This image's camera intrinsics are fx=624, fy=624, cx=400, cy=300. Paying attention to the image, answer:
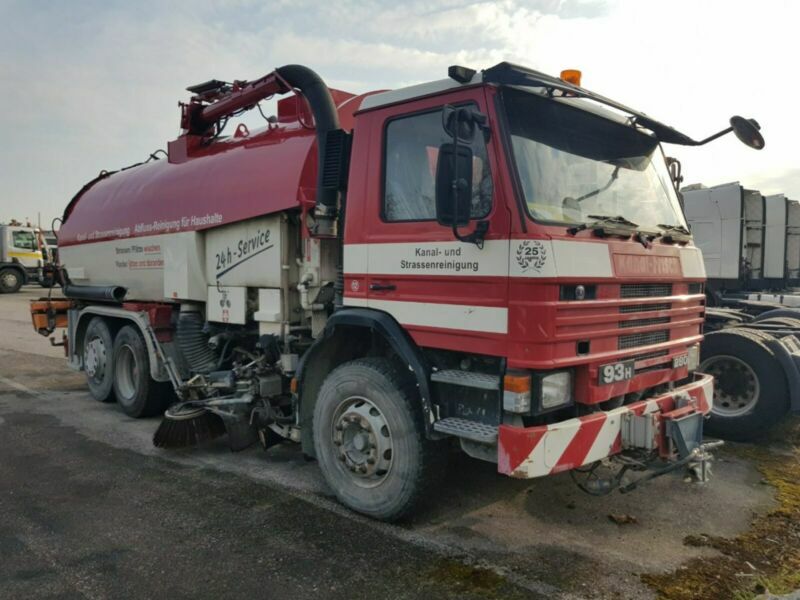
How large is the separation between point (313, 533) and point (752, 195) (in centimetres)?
747

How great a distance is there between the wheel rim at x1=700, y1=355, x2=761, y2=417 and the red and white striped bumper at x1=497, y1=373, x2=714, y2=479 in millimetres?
2922

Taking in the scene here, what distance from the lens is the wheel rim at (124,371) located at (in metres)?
7.38

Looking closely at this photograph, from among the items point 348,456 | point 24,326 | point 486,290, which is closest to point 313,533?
point 348,456

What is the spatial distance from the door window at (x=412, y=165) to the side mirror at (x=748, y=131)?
228 centimetres

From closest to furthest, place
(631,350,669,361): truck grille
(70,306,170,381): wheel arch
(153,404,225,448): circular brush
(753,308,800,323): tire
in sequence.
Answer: (631,350,669,361): truck grille < (153,404,225,448): circular brush < (70,306,170,381): wheel arch < (753,308,800,323): tire

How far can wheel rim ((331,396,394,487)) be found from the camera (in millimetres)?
4125

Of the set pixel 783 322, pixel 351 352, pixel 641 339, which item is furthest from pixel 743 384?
pixel 351 352

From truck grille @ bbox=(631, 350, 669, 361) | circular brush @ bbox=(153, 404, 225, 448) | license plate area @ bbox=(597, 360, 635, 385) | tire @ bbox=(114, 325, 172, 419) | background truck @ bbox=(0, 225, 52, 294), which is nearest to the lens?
license plate area @ bbox=(597, 360, 635, 385)

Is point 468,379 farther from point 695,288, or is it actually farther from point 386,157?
→ point 695,288

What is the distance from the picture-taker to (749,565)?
3.62 meters

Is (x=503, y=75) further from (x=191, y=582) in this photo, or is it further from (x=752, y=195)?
(x=752, y=195)

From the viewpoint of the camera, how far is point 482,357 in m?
3.78

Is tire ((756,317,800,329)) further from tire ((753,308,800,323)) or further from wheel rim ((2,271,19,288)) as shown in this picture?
wheel rim ((2,271,19,288))

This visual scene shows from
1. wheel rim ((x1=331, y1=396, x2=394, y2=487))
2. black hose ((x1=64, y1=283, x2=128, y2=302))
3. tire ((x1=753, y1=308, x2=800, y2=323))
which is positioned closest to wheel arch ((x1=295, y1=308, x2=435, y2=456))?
wheel rim ((x1=331, y1=396, x2=394, y2=487))
